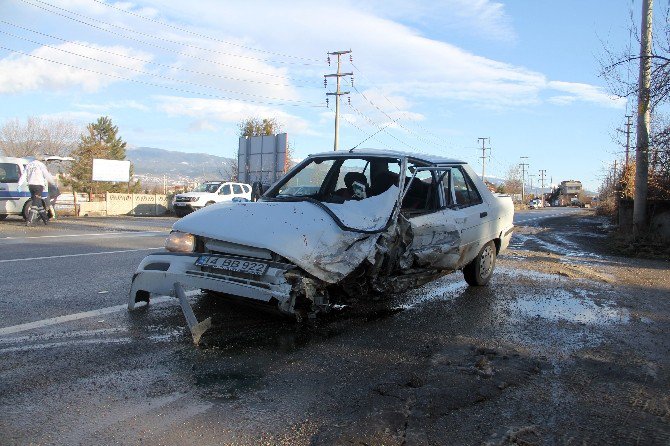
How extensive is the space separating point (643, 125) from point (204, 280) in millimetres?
13207

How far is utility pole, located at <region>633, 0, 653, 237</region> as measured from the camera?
12451 mm

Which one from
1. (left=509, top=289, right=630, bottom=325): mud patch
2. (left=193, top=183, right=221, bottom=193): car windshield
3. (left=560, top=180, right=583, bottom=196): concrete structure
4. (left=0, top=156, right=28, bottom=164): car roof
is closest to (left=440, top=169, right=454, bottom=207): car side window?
(left=509, top=289, right=630, bottom=325): mud patch

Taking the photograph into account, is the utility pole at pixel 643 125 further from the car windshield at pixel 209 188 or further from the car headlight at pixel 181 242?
the car windshield at pixel 209 188

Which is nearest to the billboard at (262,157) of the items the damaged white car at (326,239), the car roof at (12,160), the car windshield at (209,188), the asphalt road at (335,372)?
the car windshield at (209,188)

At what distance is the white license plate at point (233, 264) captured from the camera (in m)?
3.96

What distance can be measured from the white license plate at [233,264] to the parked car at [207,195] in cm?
2185

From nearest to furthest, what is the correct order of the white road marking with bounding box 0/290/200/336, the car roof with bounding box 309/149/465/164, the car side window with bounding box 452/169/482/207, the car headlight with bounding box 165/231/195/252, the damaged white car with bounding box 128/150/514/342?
the damaged white car with bounding box 128/150/514/342, the white road marking with bounding box 0/290/200/336, the car headlight with bounding box 165/231/195/252, the car roof with bounding box 309/149/465/164, the car side window with bounding box 452/169/482/207

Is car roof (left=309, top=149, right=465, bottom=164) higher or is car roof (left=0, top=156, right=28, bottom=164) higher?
car roof (left=0, top=156, right=28, bottom=164)

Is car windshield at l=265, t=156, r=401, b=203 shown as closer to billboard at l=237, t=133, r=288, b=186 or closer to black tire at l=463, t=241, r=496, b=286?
black tire at l=463, t=241, r=496, b=286

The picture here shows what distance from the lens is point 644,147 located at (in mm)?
13180

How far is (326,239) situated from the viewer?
4168mm

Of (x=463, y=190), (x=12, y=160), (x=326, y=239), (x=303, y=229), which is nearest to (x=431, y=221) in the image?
(x=463, y=190)

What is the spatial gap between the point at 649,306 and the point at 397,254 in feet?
11.8

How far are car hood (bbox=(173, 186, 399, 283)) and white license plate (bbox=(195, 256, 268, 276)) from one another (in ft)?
0.48
